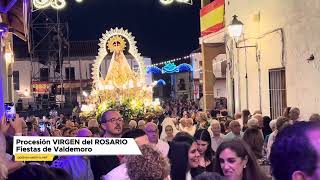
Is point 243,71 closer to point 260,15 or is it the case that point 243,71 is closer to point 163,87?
point 260,15

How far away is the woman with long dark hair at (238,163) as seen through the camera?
508cm

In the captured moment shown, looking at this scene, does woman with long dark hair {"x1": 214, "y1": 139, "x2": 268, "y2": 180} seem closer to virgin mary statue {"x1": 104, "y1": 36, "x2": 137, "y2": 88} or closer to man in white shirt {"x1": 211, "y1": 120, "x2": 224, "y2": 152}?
man in white shirt {"x1": 211, "y1": 120, "x2": 224, "y2": 152}

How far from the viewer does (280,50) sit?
15.6m

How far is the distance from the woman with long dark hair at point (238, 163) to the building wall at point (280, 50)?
8.27 meters

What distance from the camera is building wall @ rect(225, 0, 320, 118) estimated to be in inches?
524

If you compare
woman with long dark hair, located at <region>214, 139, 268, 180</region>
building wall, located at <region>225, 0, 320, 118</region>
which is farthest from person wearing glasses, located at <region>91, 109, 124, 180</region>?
building wall, located at <region>225, 0, 320, 118</region>

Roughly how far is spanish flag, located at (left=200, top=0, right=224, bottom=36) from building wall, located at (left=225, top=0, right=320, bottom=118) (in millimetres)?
1579

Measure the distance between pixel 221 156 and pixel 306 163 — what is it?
3.22m

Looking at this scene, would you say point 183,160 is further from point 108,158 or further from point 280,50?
point 280,50

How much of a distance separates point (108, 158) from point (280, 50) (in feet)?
33.6

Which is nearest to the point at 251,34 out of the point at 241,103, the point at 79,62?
the point at 241,103

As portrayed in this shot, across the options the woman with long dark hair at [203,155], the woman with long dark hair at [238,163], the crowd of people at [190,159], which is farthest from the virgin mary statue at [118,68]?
the woman with long dark hair at [238,163]

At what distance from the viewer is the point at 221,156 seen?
205 inches

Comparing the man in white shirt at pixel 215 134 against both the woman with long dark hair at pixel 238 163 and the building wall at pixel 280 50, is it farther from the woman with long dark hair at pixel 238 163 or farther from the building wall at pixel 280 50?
the woman with long dark hair at pixel 238 163
